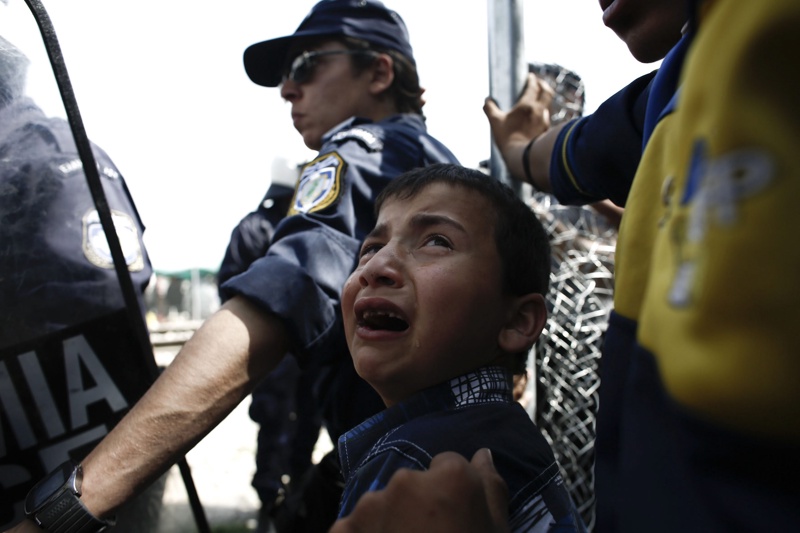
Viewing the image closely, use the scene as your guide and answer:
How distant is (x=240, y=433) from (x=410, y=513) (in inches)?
249

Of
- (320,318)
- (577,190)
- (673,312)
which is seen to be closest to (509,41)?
(577,190)

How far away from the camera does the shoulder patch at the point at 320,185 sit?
1505mm

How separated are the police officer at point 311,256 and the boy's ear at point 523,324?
15.8 inches

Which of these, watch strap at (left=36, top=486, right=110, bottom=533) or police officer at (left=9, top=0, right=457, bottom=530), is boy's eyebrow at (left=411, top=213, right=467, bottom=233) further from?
watch strap at (left=36, top=486, right=110, bottom=533)

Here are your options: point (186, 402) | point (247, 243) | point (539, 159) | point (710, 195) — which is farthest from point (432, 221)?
point (247, 243)

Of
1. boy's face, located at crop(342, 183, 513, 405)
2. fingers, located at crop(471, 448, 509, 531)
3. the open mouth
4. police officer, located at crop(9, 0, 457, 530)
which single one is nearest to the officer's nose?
police officer, located at crop(9, 0, 457, 530)

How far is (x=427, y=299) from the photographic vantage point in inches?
42.4

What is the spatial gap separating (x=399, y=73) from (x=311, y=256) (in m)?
0.90

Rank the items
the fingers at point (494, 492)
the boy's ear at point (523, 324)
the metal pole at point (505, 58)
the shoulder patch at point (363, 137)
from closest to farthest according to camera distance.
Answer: the fingers at point (494, 492), the boy's ear at point (523, 324), the shoulder patch at point (363, 137), the metal pole at point (505, 58)

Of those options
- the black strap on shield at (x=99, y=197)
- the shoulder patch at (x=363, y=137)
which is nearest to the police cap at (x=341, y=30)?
the shoulder patch at (x=363, y=137)

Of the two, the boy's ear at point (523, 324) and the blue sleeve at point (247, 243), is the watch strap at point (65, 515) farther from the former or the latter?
the blue sleeve at point (247, 243)

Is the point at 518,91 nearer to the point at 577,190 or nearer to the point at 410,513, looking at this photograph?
the point at 577,190

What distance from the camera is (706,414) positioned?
37 cm

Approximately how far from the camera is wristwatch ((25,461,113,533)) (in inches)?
43.1
